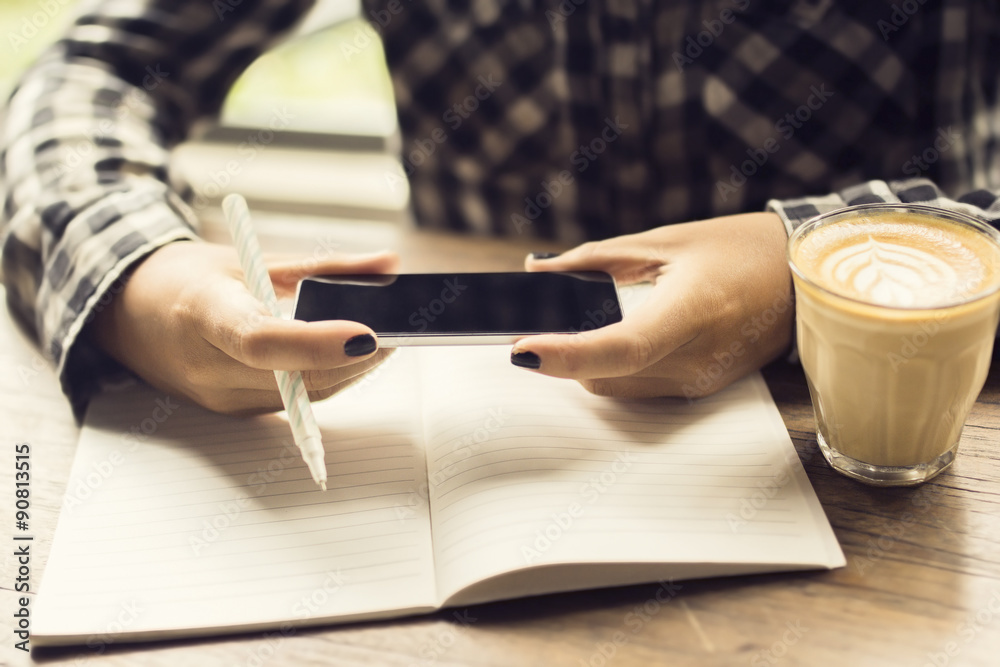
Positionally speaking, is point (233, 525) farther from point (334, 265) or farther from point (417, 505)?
point (334, 265)

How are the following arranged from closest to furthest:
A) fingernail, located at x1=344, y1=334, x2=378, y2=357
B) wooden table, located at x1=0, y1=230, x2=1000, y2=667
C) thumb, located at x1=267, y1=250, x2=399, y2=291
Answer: wooden table, located at x1=0, y1=230, x2=1000, y2=667, fingernail, located at x1=344, y1=334, x2=378, y2=357, thumb, located at x1=267, y1=250, x2=399, y2=291

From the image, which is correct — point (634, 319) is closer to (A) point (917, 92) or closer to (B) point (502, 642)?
(B) point (502, 642)

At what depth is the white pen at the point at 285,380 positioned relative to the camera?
60 centimetres

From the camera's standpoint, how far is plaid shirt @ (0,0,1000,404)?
→ 2.74 ft

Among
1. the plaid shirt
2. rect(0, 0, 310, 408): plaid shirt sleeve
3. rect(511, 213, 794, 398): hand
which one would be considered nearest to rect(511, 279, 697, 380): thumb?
rect(511, 213, 794, 398): hand

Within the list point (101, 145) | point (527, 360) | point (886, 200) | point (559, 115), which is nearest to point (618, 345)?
point (527, 360)

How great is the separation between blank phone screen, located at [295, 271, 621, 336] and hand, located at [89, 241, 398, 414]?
1.5 inches

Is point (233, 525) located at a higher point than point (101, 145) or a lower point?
lower

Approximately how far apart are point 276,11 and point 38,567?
2.67 ft

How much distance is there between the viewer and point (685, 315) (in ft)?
2.26

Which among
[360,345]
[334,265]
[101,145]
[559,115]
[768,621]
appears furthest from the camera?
[559,115]

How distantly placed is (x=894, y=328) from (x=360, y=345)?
407mm

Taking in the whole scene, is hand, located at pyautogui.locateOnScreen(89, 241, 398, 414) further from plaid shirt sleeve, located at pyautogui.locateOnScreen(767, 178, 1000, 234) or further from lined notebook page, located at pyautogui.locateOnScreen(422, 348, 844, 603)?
plaid shirt sleeve, located at pyautogui.locateOnScreen(767, 178, 1000, 234)

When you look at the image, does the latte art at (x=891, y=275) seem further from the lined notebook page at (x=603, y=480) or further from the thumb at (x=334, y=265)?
the thumb at (x=334, y=265)
